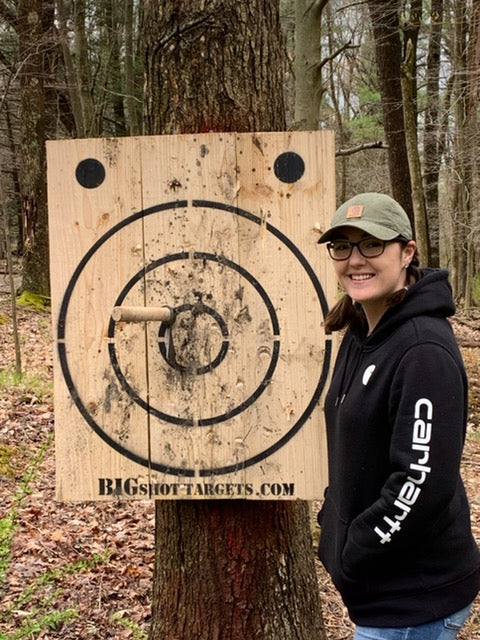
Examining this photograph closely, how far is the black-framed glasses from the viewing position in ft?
5.96

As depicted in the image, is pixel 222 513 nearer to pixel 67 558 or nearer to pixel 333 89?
pixel 67 558

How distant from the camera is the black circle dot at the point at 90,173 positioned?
2135 mm

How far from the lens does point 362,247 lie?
183cm

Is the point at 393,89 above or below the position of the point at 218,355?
above

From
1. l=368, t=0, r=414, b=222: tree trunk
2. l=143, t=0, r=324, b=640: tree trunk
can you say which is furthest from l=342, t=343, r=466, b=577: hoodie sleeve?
l=368, t=0, r=414, b=222: tree trunk

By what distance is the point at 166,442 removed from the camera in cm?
216

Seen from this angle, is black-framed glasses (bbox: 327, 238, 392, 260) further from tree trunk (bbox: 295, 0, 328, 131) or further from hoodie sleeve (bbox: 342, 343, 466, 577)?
tree trunk (bbox: 295, 0, 328, 131)

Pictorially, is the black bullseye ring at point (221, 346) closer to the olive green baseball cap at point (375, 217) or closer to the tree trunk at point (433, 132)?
the olive green baseball cap at point (375, 217)

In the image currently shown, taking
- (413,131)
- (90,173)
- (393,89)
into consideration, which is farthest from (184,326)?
(393,89)

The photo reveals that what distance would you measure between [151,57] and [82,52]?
11.5 metres

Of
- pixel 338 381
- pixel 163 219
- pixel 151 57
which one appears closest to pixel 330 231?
pixel 338 381

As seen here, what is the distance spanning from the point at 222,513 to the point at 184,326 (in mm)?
696

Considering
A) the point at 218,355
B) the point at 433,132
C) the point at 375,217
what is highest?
the point at 433,132

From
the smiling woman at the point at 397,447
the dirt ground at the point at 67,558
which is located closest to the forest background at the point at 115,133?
the dirt ground at the point at 67,558
